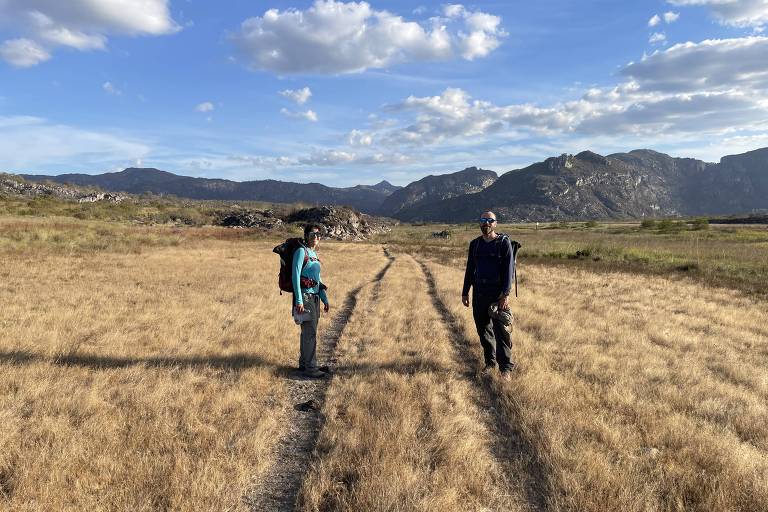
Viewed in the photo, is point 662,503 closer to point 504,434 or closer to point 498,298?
point 504,434

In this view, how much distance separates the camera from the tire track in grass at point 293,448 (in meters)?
3.72

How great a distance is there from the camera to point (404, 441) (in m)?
4.60

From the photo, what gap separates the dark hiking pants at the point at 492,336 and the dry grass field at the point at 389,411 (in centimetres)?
38

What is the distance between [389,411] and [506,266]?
2940mm

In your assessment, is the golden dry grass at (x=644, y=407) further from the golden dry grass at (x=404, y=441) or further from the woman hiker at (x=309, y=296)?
the woman hiker at (x=309, y=296)

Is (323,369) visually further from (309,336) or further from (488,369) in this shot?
(488,369)

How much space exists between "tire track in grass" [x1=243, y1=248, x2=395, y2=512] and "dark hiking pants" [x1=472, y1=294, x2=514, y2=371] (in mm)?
2644

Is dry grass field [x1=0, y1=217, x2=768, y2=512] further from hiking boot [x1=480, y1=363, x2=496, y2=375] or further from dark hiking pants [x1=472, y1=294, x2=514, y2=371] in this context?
dark hiking pants [x1=472, y1=294, x2=514, y2=371]

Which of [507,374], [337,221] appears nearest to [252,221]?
[337,221]

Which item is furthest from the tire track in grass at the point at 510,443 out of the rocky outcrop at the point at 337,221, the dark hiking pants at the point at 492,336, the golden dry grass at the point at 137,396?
the rocky outcrop at the point at 337,221

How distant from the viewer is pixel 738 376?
6934mm

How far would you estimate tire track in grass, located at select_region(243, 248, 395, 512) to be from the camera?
12.2ft

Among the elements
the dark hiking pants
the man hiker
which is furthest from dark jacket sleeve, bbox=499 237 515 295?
the dark hiking pants

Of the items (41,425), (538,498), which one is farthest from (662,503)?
(41,425)
